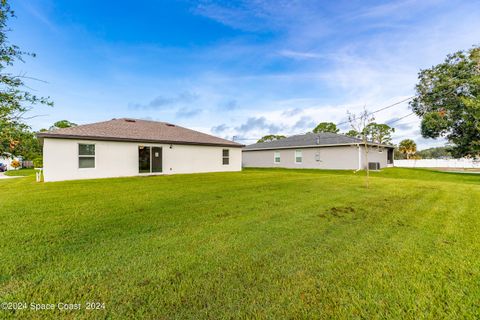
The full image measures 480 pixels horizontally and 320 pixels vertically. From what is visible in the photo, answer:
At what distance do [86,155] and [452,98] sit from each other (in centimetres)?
2721

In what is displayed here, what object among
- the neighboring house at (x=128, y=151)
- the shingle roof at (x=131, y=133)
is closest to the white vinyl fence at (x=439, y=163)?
the neighboring house at (x=128, y=151)

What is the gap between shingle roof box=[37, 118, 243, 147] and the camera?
11327mm

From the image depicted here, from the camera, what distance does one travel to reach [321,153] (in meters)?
20.9

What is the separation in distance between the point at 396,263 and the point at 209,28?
50.2ft

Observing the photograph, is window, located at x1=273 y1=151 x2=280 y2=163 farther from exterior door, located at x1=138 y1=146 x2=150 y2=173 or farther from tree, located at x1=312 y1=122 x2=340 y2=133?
tree, located at x1=312 y1=122 x2=340 y2=133

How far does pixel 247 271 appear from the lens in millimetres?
2494

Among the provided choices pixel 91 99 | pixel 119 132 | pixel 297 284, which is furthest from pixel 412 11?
pixel 91 99

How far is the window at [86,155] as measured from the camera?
37.5ft

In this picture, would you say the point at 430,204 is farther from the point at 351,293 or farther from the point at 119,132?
the point at 119,132

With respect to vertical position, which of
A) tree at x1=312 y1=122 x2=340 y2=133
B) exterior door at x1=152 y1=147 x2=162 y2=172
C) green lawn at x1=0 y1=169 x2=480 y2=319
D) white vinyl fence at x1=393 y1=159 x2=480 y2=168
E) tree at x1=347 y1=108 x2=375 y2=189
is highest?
tree at x1=312 y1=122 x2=340 y2=133

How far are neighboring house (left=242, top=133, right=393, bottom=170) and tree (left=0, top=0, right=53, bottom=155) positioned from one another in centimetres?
1942

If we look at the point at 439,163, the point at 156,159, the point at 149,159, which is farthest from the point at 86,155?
the point at 439,163

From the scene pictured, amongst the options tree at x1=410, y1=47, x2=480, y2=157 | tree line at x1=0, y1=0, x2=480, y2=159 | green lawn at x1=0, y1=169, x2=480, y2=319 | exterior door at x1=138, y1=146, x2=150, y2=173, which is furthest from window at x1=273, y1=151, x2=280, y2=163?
green lawn at x1=0, y1=169, x2=480, y2=319

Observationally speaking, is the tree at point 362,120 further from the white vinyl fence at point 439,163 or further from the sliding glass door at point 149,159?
the white vinyl fence at point 439,163
